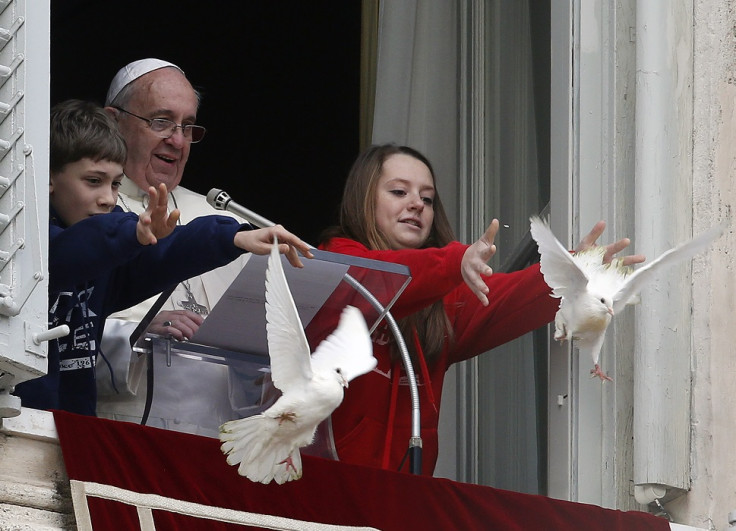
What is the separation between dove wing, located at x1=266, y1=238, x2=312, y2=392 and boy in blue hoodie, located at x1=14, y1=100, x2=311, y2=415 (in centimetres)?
14

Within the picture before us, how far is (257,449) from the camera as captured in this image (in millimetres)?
3746

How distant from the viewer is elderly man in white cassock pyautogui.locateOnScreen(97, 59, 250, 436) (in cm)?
414

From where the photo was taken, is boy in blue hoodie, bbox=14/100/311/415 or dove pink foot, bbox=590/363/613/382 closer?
boy in blue hoodie, bbox=14/100/311/415

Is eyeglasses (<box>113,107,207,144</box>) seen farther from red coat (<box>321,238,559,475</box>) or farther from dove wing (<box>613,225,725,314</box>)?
dove wing (<box>613,225,725,314</box>)

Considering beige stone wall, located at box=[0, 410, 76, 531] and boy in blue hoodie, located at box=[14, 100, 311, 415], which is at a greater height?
boy in blue hoodie, located at box=[14, 100, 311, 415]

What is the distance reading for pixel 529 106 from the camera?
18.3ft

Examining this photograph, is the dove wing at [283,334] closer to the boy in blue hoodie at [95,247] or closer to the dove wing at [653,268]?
the boy in blue hoodie at [95,247]

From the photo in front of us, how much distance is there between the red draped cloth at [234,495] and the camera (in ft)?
12.4

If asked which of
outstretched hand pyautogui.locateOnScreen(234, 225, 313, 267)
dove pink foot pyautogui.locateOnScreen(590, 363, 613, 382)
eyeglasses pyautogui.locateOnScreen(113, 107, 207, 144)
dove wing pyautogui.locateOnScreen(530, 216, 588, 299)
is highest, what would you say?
eyeglasses pyautogui.locateOnScreen(113, 107, 207, 144)

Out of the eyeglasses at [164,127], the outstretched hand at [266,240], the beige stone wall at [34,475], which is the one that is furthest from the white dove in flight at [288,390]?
the eyeglasses at [164,127]

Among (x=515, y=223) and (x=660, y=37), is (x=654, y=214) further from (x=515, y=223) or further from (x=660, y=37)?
(x=515, y=223)

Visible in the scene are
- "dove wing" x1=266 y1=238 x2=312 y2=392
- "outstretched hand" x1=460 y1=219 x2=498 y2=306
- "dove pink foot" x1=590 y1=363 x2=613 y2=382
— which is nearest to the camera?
"dove wing" x1=266 y1=238 x2=312 y2=392

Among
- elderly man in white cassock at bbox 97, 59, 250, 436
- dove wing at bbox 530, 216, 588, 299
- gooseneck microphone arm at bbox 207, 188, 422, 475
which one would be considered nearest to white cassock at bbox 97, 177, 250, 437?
elderly man in white cassock at bbox 97, 59, 250, 436

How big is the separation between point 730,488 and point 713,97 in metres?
1.12
